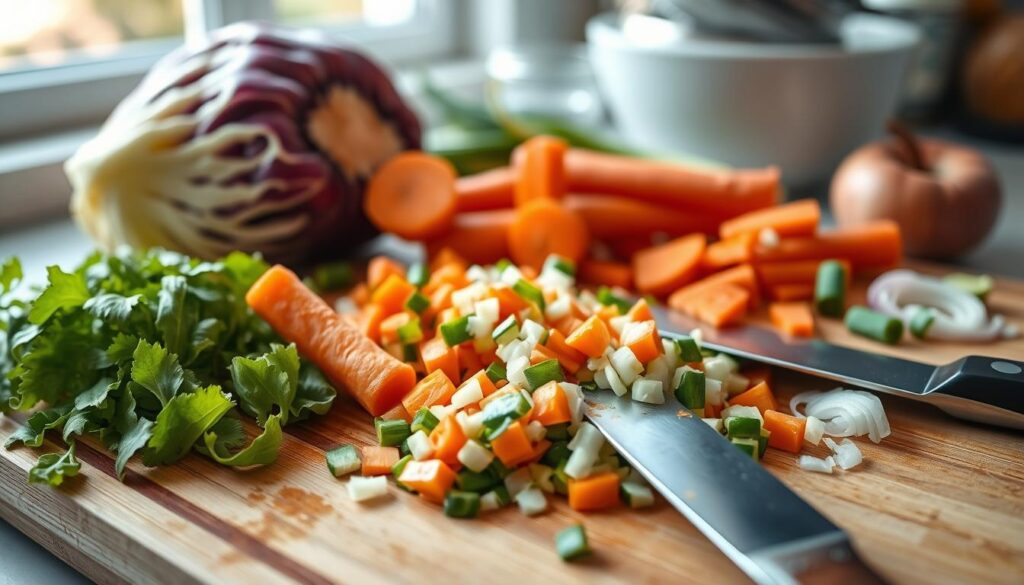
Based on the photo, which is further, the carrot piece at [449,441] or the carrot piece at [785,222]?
the carrot piece at [785,222]

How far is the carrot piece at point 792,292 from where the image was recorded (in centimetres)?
168

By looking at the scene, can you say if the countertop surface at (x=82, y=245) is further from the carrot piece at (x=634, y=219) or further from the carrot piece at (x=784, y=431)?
the carrot piece at (x=784, y=431)

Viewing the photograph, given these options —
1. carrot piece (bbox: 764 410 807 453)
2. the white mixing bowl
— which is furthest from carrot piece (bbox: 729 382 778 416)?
the white mixing bowl

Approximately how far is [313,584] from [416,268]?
0.88 metres

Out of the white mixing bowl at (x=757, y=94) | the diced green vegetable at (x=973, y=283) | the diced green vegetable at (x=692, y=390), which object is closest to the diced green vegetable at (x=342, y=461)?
the diced green vegetable at (x=692, y=390)

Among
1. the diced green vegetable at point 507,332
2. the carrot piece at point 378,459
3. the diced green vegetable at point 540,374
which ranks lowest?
the carrot piece at point 378,459

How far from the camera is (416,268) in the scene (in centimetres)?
175

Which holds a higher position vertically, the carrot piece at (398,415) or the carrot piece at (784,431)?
the carrot piece at (784,431)

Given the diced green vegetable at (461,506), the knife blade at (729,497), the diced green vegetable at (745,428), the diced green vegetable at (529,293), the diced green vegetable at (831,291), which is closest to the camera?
the knife blade at (729,497)

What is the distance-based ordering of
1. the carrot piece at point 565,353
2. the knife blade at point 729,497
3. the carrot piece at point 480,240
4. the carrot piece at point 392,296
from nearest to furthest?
the knife blade at point 729,497, the carrot piece at point 565,353, the carrot piece at point 392,296, the carrot piece at point 480,240

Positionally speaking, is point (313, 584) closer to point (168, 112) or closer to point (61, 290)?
point (61, 290)

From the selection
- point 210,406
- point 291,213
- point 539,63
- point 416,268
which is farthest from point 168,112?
point 539,63

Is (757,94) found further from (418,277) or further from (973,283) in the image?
(418,277)

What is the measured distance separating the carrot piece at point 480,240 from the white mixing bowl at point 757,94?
63 cm
